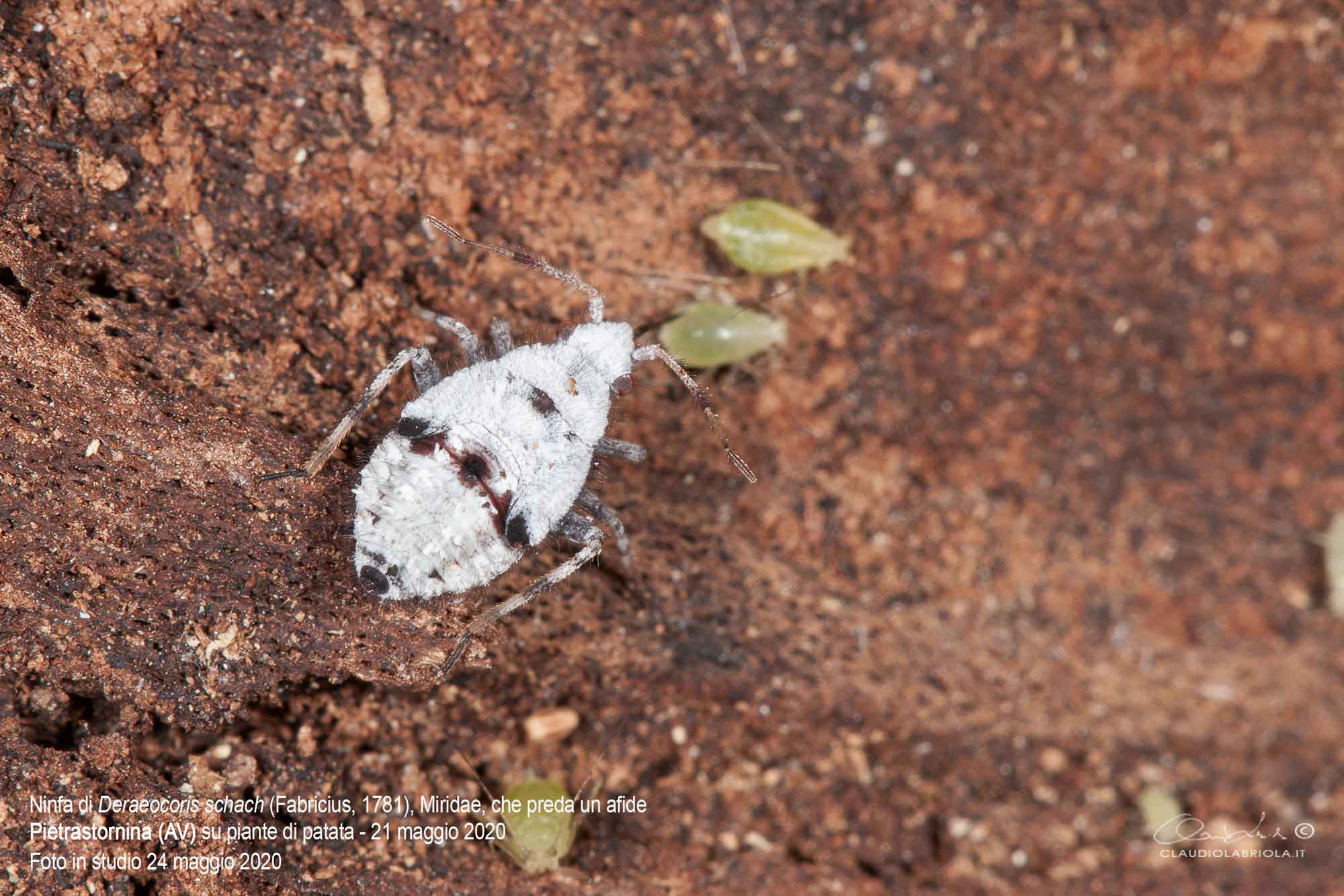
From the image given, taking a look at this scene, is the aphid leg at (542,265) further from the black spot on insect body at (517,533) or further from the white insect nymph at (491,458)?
the black spot on insect body at (517,533)

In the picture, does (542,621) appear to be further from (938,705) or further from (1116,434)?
(1116,434)

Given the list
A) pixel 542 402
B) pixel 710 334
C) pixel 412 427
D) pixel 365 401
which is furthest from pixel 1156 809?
pixel 365 401

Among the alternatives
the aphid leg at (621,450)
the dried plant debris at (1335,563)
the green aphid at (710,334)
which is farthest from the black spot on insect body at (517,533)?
the dried plant debris at (1335,563)

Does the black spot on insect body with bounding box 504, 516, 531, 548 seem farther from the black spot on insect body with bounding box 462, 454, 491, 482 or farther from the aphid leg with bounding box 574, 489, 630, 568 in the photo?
the aphid leg with bounding box 574, 489, 630, 568

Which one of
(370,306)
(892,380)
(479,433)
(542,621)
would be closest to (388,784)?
(542,621)

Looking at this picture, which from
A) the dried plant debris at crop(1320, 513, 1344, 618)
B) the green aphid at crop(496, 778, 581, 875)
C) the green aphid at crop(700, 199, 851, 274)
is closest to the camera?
the green aphid at crop(496, 778, 581, 875)

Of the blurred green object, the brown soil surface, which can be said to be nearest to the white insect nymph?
the brown soil surface

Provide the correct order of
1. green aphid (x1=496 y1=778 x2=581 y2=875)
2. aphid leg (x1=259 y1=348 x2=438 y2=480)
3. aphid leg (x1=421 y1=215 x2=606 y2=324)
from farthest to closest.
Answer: aphid leg (x1=421 y1=215 x2=606 y2=324) → green aphid (x1=496 y1=778 x2=581 y2=875) → aphid leg (x1=259 y1=348 x2=438 y2=480)
